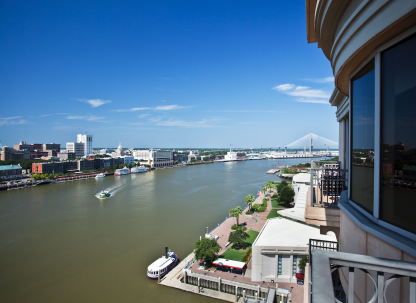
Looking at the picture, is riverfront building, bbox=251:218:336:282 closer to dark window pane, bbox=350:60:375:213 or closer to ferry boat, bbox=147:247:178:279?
ferry boat, bbox=147:247:178:279

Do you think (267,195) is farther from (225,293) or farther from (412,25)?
(412,25)

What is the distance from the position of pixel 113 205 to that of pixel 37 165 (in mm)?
15100

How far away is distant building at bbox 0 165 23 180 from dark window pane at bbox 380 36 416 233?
2368cm

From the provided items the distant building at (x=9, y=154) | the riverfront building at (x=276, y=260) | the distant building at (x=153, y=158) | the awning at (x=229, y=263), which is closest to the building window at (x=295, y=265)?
the riverfront building at (x=276, y=260)

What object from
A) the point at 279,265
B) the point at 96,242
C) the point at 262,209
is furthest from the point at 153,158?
the point at 279,265

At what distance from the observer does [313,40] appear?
1.60 meters

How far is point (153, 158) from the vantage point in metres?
32.2

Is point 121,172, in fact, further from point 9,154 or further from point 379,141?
point 379,141

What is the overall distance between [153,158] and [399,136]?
32.4 meters

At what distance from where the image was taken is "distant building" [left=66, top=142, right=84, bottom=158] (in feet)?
137

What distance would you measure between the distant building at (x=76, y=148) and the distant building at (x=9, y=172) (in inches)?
882

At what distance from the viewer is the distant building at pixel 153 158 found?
3231 centimetres

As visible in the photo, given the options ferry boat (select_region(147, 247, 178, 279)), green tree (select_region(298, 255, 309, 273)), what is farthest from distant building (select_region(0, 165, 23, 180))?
green tree (select_region(298, 255, 309, 273))

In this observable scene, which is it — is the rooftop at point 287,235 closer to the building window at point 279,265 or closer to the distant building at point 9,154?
the building window at point 279,265
